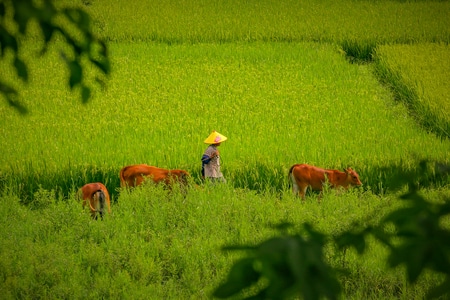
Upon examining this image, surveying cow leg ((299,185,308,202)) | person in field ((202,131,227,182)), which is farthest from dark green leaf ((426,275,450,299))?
person in field ((202,131,227,182))

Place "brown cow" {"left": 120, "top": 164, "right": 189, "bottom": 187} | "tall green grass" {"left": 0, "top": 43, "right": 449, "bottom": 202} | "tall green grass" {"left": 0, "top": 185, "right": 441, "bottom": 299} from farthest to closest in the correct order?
"tall green grass" {"left": 0, "top": 43, "right": 449, "bottom": 202} < "brown cow" {"left": 120, "top": 164, "right": 189, "bottom": 187} < "tall green grass" {"left": 0, "top": 185, "right": 441, "bottom": 299}

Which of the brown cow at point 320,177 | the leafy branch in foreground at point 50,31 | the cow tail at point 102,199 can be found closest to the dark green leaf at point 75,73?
the leafy branch in foreground at point 50,31

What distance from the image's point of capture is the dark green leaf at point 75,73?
60.9 inches

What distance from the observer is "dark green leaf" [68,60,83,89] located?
1546 mm

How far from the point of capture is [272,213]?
5.70 meters

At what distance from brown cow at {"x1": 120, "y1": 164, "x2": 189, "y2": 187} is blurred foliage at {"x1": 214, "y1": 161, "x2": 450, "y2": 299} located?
15.5 feet

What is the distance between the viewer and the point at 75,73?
1552mm

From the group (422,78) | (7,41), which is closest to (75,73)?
(7,41)

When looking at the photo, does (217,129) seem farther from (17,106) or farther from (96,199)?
(17,106)

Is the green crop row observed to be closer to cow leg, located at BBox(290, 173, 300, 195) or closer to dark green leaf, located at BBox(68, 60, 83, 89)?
cow leg, located at BBox(290, 173, 300, 195)

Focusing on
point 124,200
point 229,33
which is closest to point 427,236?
point 124,200

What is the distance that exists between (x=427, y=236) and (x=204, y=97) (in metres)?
8.63

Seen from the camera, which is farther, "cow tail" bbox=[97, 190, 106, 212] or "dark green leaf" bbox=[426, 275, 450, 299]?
"cow tail" bbox=[97, 190, 106, 212]

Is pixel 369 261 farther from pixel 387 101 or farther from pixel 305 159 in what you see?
pixel 387 101
